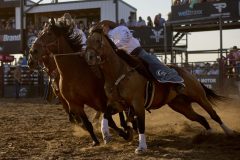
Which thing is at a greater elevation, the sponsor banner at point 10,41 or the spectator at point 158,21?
the spectator at point 158,21

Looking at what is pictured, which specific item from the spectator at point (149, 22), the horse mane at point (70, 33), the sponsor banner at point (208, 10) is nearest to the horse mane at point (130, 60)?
the horse mane at point (70, 33)

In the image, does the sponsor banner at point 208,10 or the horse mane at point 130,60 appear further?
the sponsor banner at point 208,10

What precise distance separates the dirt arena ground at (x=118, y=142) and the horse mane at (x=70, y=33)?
1.52 m

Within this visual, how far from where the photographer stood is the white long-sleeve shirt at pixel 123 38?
707 centimetres

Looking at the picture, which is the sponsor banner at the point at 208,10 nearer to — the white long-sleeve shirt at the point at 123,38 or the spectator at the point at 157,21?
the spectator at the point at 157,21

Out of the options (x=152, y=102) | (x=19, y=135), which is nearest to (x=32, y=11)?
(x=19, y=135)

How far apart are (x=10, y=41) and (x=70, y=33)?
17.2m

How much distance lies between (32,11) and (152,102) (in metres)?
19.1

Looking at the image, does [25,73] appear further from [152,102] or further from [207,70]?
[152,102]

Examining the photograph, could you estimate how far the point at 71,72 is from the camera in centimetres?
718

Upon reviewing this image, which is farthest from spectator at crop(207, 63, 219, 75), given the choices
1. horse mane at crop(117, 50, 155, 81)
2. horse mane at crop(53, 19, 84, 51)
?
horse mane at crop(117, 50, 155, 81)

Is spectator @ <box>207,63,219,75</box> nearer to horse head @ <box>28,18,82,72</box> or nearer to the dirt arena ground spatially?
the dirt arena ground

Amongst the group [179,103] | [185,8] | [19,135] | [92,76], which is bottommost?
[19,135]

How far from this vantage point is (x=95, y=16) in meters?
24.4
